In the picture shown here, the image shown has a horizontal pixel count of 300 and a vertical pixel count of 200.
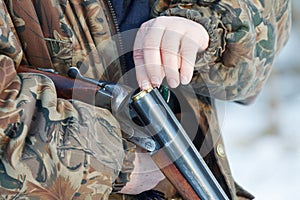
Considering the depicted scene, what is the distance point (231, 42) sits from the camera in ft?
4.33

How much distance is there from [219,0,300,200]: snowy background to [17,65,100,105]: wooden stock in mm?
1911

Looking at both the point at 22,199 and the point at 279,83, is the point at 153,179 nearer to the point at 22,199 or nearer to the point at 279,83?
the point at 22,199

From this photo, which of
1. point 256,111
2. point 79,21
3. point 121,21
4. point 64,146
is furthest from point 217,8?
point 256,111

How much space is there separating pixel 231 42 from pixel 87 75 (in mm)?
326

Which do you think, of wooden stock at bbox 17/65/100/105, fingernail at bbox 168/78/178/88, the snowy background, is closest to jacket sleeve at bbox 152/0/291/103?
fingernail at bbox 168/78/178/88

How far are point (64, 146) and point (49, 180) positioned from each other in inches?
2.3

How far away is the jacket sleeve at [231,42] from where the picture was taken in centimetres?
127

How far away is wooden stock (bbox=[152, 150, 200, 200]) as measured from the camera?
1.11 m

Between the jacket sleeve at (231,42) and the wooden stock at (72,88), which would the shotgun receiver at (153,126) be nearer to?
the wooden stock at (72,88)

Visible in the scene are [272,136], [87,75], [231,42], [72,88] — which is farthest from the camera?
[272,136]

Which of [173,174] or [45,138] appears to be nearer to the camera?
[45,138]

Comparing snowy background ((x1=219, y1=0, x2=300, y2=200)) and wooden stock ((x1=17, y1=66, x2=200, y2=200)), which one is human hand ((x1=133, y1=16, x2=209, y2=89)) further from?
snowy background ((x1=219, y1=0, x2=300, y2=200))

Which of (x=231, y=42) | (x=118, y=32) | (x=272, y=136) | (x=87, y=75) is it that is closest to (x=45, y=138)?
(x=87, y=75)

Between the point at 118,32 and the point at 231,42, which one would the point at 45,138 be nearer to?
the point at 118,32
